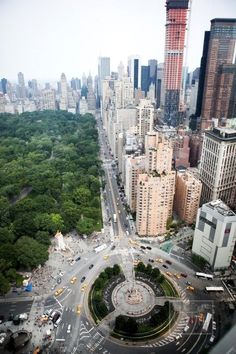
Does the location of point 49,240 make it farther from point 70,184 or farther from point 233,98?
point 233,98

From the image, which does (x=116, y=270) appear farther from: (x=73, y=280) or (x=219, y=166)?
(x=219, y=166)

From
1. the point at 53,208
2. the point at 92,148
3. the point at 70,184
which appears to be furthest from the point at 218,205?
the point at 92,148

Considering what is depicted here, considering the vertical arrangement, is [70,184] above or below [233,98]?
below

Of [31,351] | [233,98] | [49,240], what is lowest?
[31,351]

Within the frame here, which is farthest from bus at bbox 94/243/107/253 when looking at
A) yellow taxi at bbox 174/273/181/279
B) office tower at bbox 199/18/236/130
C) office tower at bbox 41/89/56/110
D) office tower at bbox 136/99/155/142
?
office tower at bbox 41/89/56/110

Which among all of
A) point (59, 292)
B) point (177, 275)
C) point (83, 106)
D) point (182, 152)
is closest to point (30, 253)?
point (59, 292)
